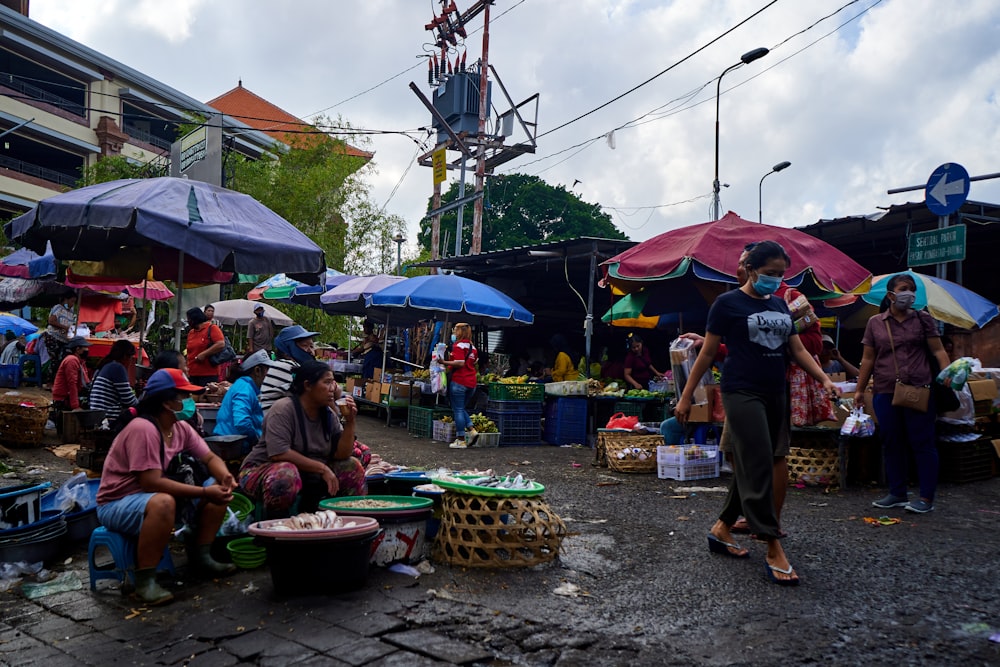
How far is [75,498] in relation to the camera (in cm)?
535

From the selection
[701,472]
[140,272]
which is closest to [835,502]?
[701,472]

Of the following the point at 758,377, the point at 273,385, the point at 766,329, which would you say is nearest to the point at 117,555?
the point at 273,385

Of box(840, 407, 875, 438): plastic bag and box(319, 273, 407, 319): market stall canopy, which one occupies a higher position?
box(319, 273, 407, 319): market stall canopy

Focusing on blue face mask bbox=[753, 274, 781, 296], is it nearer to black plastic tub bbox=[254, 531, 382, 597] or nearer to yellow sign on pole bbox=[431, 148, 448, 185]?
black plastic tub bbox=[254, 531, 382, 597]

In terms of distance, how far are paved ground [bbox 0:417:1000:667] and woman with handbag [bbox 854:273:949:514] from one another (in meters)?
0.79

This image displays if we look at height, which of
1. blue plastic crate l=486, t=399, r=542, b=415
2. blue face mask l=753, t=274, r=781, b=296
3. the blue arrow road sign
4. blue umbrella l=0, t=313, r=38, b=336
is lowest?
blue plastic crate l=486, t=399, r=542, b=415

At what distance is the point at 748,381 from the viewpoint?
14.5 feet

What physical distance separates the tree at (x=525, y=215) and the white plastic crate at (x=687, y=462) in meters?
36.7

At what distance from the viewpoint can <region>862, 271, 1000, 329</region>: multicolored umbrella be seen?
956 centimetres

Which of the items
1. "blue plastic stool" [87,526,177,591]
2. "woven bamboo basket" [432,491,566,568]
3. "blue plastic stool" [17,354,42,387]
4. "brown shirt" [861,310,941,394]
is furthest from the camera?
"blue plastic stool" [17,354,42,387]

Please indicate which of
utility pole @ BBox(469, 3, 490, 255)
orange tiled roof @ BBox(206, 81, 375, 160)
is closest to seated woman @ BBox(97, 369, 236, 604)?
utility pole @ BBox(469, 3, 490, 255)

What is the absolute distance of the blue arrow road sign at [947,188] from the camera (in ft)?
29.3

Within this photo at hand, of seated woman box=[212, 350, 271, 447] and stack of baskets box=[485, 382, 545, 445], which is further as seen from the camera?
stack of baskets box=[485, 382, 545, 445]

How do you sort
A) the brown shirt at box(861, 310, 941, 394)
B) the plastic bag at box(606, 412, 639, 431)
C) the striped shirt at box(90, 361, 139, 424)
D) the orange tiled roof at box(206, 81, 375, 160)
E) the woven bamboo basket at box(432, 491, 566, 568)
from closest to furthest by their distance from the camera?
the woven bamboo basket at box(432, 491, 566, 568) < the brown shirt at box(861, 310, 941, 394) < the striped shirt at box(90, 361, 139, 424) < the plastic bag at box(606, 412, 639, 431) < the orange tiled roof at box(206, 81, 375, 160)
